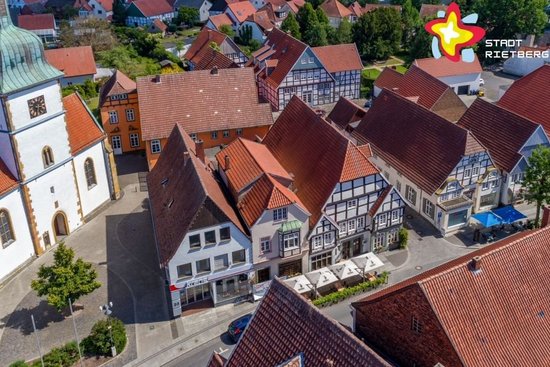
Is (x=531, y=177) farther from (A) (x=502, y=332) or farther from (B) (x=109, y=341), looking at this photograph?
(B) (x=109, y=341)

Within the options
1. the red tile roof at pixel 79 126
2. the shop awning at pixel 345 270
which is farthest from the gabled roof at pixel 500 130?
the red tile roof at pixel 79 126

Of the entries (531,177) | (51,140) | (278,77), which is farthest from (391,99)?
(51,140)

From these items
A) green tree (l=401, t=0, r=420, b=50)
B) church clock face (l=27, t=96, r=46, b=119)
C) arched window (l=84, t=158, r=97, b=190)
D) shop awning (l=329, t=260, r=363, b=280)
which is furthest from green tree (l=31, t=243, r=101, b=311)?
green tree (l=401, t=0, r=420, b=50)

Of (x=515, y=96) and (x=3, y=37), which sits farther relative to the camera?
(x=515, y=96)

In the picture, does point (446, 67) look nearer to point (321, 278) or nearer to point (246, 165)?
point (246, 165)

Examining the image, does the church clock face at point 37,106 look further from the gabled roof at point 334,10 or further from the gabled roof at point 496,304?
the gabled roof at point 334,10

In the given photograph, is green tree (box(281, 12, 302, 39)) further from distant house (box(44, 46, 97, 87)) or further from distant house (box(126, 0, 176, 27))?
distant house (box(126, 0, 176, 27))

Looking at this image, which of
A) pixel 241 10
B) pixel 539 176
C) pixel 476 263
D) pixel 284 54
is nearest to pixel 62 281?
pixel 476 263
